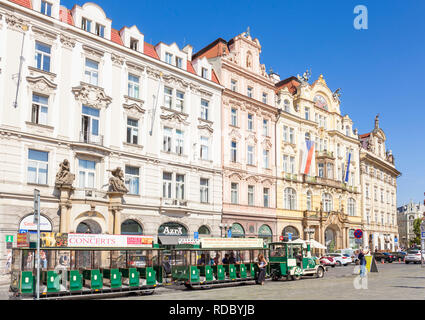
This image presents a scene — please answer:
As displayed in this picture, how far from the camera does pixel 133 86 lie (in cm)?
3559

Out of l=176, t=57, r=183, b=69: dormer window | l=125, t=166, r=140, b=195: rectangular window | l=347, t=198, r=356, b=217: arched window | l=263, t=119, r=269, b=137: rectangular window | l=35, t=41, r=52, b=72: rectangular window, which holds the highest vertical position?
l=176, t=57, r=183, b=69: dormer window

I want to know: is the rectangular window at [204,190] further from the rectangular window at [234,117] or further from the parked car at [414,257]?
the parked car at [414,257]

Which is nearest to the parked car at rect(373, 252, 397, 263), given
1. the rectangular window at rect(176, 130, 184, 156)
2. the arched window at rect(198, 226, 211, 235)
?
the arched window at rect(198, 226, 211, 235)

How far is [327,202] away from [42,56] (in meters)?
37.4

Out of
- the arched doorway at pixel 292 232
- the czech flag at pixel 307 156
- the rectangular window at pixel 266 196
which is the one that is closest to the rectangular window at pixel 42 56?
the rectangular window at pixel 266 196

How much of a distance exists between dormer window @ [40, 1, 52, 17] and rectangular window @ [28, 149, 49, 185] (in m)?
8.90

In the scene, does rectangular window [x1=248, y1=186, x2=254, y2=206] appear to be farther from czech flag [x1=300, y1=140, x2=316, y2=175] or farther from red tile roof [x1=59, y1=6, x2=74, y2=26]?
red tile roof [x1=59, y1=6, x2=74, y2=26]

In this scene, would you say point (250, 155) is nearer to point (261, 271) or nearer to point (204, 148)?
point (204, 148)

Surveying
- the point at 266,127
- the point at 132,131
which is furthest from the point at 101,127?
the point at 266,127

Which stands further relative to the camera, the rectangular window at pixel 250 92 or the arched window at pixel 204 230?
the rectangular window at pixel 250 92

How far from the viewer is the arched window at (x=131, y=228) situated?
33500mm

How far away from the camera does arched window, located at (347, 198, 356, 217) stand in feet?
202

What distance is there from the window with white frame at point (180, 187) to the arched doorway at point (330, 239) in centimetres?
2502

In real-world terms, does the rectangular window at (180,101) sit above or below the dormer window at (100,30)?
below
